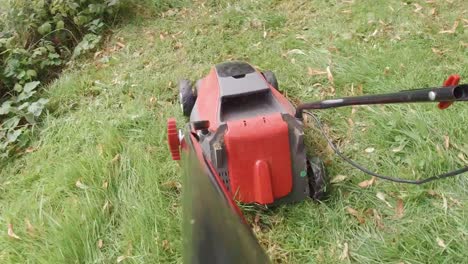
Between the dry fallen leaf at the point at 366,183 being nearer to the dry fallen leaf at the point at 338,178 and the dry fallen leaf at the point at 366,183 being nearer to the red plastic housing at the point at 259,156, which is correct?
the dry fallen leaf at the point at 338,178

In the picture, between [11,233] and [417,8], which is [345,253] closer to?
[11,233]

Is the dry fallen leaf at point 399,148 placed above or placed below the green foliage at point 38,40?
below

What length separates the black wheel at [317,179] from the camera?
6.34ft

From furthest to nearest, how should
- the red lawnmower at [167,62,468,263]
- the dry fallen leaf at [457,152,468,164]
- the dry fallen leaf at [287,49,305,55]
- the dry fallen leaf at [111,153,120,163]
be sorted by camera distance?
the dry fallen leaf at [287,49,305,55]
the dry fallen leaf at [111,153,120,163]
the dry fallen leaf at [457,152,468,164]
the red lawnmower at [167,62,468,263]

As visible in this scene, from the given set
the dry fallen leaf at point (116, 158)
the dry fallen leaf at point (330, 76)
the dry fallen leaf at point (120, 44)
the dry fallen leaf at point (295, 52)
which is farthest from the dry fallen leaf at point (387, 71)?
the dry fallen leaf at point (120, 44)

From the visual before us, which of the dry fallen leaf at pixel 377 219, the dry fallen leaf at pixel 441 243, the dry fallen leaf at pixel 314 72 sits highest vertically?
the dry fallen leaf at pixel 314 72

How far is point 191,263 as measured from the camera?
1.18 meters

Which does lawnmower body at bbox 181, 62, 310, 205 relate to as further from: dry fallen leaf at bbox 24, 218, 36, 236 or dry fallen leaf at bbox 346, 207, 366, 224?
dry fallen leaf at bbox 24, 218, 36, 236

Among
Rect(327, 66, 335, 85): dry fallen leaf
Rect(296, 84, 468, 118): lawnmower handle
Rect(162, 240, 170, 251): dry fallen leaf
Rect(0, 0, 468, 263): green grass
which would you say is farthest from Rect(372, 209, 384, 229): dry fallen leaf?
Rect(327, 66, 335, 85): dry fallen leaf

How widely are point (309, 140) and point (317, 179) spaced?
0.44 meters

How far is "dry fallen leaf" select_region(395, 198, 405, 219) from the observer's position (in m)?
1.91

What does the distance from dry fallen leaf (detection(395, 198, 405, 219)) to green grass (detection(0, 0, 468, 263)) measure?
0.01m

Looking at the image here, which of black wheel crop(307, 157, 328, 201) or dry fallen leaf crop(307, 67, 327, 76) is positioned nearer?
black wheel crop(307, 157, 328, 201)

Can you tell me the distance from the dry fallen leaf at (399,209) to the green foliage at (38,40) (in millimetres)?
2247
